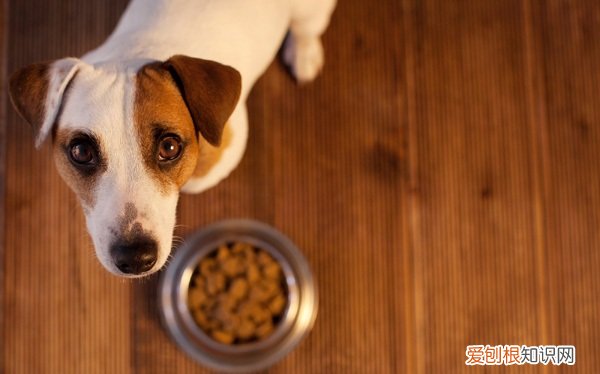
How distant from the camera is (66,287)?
6.53 ft

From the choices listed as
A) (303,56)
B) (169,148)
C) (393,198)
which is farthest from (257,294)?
(303,56)

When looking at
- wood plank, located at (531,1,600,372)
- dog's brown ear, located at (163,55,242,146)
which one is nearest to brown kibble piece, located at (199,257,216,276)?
dog's brown ear, located at (163,55,242,146)

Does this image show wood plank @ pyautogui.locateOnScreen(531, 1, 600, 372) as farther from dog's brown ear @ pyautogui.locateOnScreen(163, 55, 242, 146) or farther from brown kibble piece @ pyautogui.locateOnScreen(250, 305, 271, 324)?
dog's brown ear @ pyautogui.locateOnScreen(163, 55, 242, 146)

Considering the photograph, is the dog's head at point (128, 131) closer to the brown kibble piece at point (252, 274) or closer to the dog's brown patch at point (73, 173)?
the dog's brown patch at point (73, 173)

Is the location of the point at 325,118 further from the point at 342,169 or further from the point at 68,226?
the point at 68,226

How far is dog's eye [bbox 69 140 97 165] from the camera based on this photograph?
1236mm

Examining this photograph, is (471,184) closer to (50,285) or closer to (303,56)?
(303,56)

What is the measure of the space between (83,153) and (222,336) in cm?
86

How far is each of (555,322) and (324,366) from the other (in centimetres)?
86

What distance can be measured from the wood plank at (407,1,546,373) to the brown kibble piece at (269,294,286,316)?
19.9 inches

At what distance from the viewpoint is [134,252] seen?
124 centimetres

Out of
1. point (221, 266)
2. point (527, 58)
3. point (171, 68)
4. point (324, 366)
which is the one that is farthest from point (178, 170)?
point (527, 58)

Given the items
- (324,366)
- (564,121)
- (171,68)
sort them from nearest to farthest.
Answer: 1. (171,68)
2. (324,366)
3. (564,121)

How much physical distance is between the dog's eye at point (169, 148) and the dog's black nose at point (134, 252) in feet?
0.61
